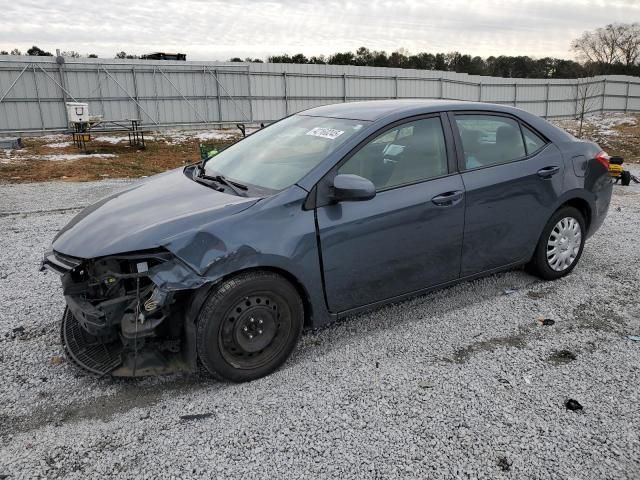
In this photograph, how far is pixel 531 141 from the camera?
14.1 ft

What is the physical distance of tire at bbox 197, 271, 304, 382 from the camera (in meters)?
2.88

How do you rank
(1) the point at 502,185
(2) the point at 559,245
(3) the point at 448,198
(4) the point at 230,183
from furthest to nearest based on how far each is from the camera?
(2) the point at 559,245, (1) the point at 502,185, (3) the point at 448,198, (4) the point at 230,183

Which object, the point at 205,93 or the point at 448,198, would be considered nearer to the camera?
the point at 448,198

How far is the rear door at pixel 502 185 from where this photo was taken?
3.86m

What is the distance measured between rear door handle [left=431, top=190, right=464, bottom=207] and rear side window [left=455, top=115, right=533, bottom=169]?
0.28 meters

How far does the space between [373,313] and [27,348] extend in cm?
259

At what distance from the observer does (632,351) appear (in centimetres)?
349

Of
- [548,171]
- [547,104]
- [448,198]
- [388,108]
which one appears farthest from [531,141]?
[547,104]

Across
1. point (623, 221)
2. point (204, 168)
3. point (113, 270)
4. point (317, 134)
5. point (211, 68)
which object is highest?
point (211, 68)

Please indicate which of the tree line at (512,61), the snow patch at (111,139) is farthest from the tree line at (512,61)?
the snow patch at (111,139)

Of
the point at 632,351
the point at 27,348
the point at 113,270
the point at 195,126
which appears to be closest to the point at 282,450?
the point at 113,270

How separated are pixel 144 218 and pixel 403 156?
1.84 metres

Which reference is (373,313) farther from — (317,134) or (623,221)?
(623,221)

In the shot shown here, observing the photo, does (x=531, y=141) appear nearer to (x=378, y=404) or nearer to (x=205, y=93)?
(x=378, y=404)
